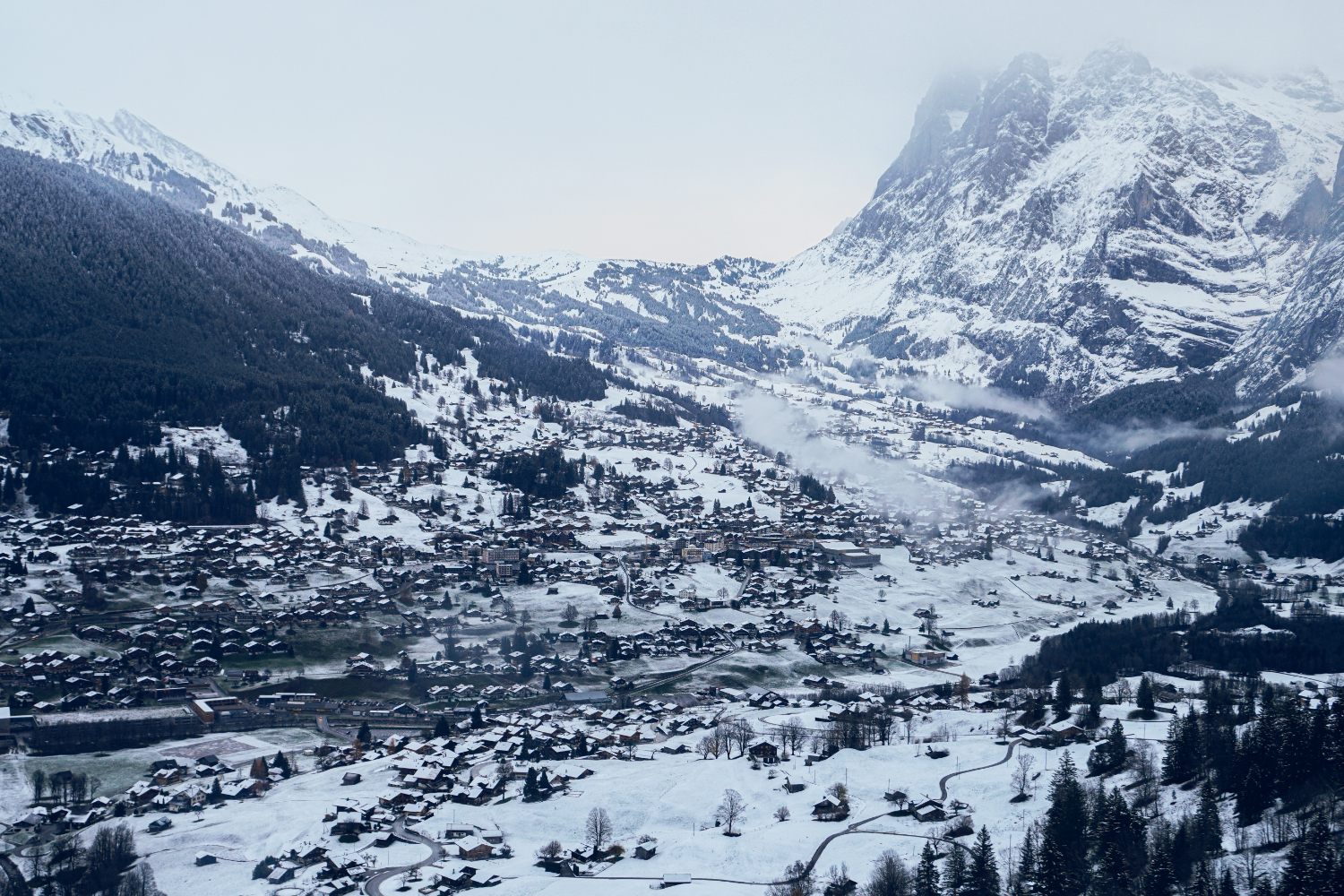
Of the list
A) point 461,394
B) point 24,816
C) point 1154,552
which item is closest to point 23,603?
point 24,816

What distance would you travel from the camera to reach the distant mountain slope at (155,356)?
461ft

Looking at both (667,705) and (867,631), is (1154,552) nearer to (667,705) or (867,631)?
(867,631)

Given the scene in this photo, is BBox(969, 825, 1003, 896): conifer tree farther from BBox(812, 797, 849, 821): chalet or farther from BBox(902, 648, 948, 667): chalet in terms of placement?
BBox(902, 648, 948, 667): chalet

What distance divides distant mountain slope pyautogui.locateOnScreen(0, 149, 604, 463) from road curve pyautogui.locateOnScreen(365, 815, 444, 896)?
89294 millimetres

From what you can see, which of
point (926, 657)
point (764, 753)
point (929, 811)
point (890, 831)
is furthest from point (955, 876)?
point (926, 657)

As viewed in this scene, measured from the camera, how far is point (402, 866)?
178 feet

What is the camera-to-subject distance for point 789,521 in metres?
153

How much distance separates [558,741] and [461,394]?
129341mm

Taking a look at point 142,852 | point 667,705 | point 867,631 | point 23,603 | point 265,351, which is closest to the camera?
point 142,852

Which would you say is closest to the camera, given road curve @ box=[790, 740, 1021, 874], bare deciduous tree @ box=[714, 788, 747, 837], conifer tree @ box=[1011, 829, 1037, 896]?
conifer tree @ box=[1011, 829, 1037, 896]

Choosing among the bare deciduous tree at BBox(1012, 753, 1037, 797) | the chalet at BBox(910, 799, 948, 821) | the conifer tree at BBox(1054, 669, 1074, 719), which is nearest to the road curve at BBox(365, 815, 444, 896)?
the chalet at BBox(910, 799, 948, 821)

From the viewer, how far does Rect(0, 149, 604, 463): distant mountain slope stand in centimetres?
14062

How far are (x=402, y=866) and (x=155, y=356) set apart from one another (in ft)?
406

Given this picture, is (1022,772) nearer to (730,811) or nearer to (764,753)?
(764,753)
